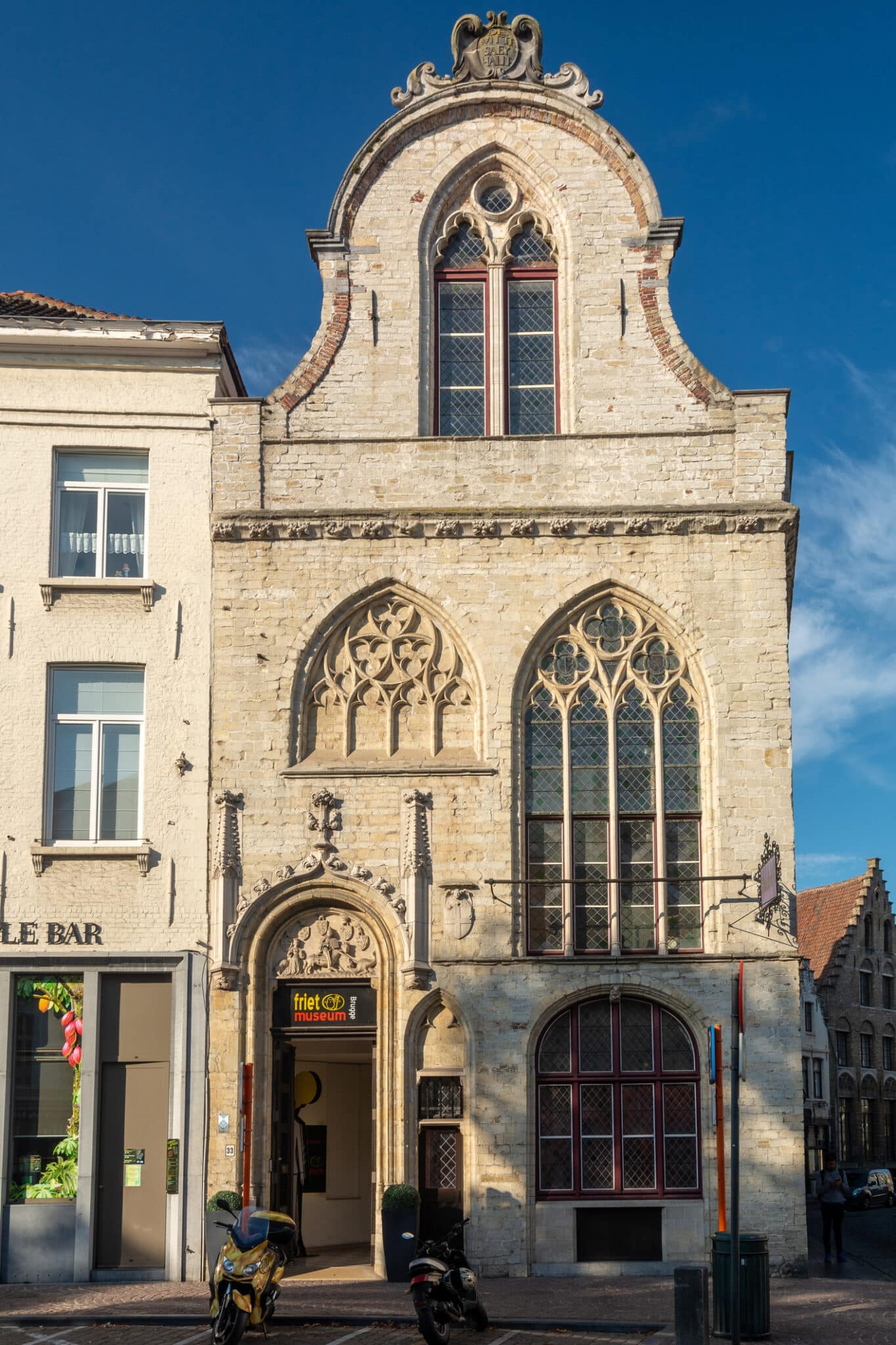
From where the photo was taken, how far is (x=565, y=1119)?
19750 mm

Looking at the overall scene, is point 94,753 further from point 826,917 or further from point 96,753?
point 826,917

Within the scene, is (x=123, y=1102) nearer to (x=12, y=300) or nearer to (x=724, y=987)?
(x=724, y=987)

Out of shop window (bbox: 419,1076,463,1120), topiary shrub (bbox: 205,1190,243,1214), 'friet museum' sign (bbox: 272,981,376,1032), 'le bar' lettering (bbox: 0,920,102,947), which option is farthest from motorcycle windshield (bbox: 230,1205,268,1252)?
'le bar' lettering (bbox: 0,920,102,947)

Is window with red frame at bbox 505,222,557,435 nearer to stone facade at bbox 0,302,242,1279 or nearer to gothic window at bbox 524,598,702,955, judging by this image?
gothic window at bbox 524,598,702,955

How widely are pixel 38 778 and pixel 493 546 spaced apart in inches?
265

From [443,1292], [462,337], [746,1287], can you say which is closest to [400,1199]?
[443,1292]

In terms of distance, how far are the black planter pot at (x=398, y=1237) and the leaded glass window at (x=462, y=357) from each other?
10.3m

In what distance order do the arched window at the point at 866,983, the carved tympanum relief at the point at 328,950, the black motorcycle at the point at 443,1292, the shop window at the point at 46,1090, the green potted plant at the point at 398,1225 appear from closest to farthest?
the black motorcycle at the point at 443,1292
the green potted plant at the point at 398,1225
the shop window at the point at 46,1090
the carved tympanum relief at the point at 328,950
the arched window at the point at 866,983

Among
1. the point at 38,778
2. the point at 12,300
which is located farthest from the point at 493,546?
the point at 12,300

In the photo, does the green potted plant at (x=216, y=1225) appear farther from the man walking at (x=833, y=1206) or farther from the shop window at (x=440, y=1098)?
the man walking at (x=833, y=1206)

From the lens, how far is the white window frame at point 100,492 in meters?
21.5

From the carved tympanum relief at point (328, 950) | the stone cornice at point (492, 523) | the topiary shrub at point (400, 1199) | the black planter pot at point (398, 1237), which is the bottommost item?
the black planter pot at point (398, 1237)

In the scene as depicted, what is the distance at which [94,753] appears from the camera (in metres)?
20.9

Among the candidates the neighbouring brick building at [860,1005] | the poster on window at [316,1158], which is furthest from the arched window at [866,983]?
the poster on window at [316,1158]
